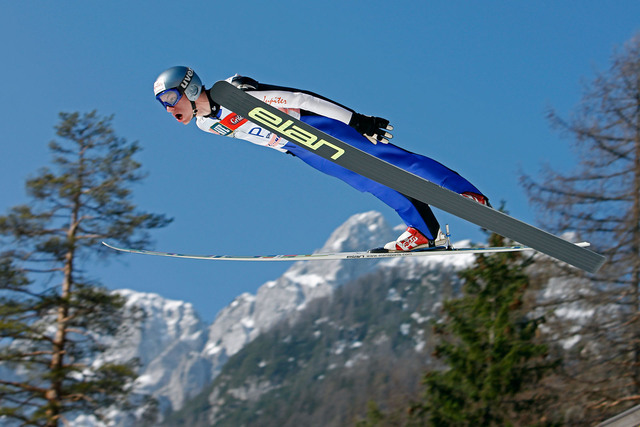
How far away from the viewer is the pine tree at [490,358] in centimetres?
1738

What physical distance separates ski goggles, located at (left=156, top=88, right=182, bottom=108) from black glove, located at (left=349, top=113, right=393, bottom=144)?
1386mm

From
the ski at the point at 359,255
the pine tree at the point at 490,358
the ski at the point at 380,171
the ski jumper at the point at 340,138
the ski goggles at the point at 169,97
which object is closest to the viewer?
the ski at the point at 380,171

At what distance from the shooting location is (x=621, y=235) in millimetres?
14070

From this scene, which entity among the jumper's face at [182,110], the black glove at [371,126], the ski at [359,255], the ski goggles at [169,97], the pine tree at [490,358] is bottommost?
the ski at [359,255]

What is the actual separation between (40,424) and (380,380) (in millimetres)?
65616

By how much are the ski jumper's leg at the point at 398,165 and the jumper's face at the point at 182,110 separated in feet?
2.91

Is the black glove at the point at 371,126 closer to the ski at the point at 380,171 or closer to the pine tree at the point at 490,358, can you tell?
the ski at the point at 380,171

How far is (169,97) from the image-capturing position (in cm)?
540

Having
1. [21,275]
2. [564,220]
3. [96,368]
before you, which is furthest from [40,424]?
[564,220]

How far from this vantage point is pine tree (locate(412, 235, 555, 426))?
17.4 m

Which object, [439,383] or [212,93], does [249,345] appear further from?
[212,93]

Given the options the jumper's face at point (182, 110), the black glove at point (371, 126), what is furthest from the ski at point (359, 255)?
the jumper's face at point (182, 110)

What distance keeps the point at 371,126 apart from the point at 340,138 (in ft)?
0.88

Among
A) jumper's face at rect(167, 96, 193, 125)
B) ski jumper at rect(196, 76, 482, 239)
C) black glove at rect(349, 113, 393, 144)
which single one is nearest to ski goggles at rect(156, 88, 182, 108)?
jumper's face at rect(167, 96, 193, 125)
